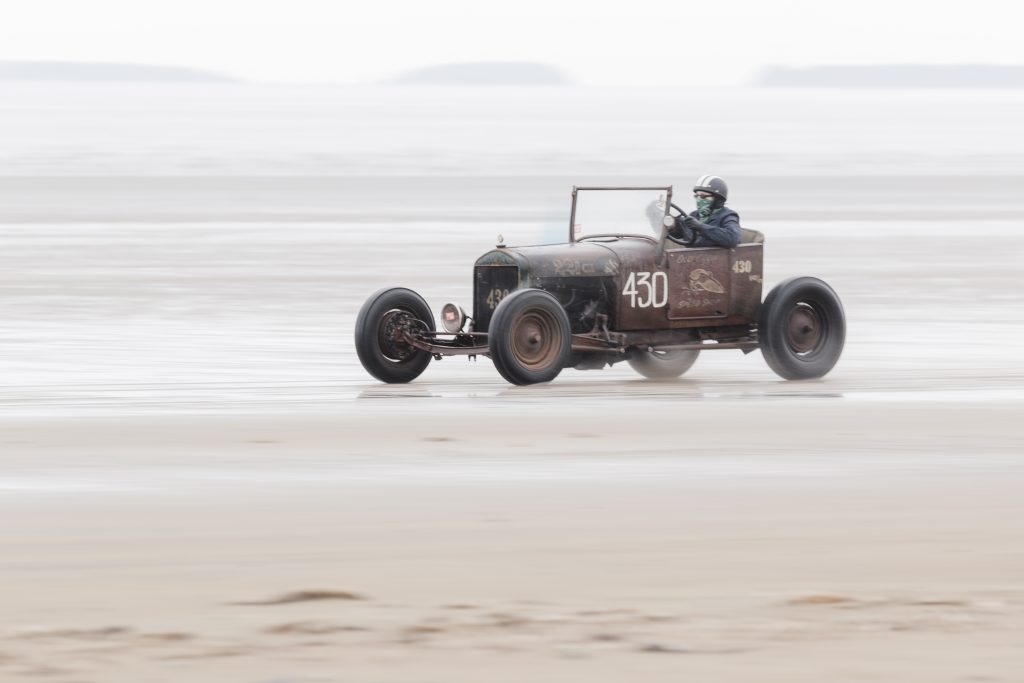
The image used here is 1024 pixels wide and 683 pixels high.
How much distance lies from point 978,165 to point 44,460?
198 feet

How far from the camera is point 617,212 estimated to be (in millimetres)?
14359

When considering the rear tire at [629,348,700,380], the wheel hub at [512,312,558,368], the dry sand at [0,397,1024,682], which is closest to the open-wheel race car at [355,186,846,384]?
the wheel hub at [512,312,558,368]

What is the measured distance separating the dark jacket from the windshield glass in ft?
0.93

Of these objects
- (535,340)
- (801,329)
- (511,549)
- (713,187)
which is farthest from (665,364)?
(511,549)

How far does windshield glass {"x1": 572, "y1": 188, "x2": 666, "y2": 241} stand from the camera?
14250mm

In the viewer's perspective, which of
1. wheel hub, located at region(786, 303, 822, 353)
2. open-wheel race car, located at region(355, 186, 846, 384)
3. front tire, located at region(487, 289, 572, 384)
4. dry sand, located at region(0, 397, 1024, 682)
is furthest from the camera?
wheel hub, located at region(786, 303, 822, 353)

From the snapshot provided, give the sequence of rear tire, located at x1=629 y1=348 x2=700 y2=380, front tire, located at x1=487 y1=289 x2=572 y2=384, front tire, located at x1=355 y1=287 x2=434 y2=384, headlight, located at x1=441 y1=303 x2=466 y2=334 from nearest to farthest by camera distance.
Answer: front tire, located at x1=487 y1=289 x2=572 y2=384 → headlight, located at x1=441 y1=303 x2=466 y2=334 → front tire, located at x1=355 y1=287 x2=434 y2=384 → rear tire, located at x1=629 y1=348 x2=700 y2=380

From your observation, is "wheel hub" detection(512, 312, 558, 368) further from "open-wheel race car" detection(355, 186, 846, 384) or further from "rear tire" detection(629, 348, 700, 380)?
"rear tire" detection(629, 348, 700, 380)

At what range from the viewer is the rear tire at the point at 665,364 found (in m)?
14.9

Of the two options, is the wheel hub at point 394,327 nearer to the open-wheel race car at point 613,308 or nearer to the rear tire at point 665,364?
the open-wheel race car at point 613,308

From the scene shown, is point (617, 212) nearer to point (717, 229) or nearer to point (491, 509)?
point (717, 229)

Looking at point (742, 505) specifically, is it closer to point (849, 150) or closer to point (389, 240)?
point (389, 240)

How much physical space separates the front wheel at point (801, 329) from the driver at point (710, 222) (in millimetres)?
527

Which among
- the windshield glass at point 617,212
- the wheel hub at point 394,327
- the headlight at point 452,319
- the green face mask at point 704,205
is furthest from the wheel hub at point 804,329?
the wheel hub at point 394,327
